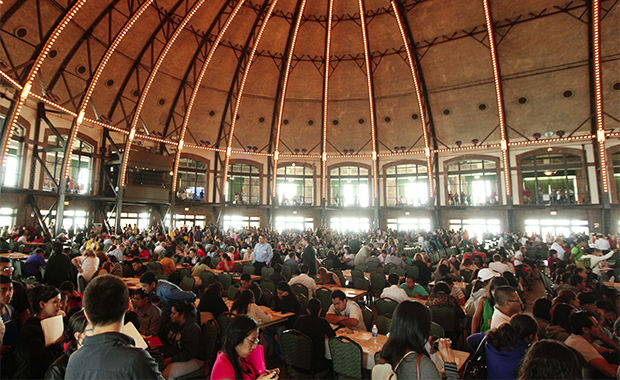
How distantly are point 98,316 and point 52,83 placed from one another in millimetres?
19823

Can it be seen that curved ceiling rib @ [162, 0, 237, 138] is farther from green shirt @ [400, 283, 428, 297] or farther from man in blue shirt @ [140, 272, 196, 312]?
green shirt @ [400, 283, 428, 297]

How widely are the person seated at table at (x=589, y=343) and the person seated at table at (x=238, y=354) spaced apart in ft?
10.9

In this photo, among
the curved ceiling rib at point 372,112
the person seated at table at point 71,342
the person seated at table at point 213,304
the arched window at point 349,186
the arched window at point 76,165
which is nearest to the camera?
the person seated at table at point 71,342

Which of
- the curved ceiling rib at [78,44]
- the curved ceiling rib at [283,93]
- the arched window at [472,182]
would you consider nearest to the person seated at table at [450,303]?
the curved ceiling rib at [283,93]

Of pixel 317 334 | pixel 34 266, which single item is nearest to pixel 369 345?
pixel 317 334

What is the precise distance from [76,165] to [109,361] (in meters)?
21.8

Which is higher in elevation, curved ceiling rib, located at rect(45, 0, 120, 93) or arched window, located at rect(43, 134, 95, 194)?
curved ceiling rib, located at rect(45, 0, 120, 93)

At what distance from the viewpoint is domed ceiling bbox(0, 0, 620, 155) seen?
1656cm

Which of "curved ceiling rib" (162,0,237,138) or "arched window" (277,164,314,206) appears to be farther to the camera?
"arched window" (277,164,314,206)

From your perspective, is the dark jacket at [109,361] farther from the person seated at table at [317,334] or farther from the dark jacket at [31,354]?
the person seated at table at [317,334]

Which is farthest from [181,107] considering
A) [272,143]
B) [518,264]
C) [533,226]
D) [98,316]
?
[533,226]

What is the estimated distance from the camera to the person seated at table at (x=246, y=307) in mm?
4961

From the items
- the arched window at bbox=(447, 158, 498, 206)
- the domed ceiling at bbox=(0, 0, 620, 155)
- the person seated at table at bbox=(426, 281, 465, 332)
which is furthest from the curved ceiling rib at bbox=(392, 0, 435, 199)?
the person seated at table at bbox=(426, 281, 465, 332)

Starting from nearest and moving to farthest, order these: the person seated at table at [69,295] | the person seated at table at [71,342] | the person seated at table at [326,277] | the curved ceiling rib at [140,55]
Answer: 1. the person seated at table at [71,342]
2. the person seated at table at [69,295]
3. the person seated at table at [326,277]
4. the curved ceiling rib at [140,55]
